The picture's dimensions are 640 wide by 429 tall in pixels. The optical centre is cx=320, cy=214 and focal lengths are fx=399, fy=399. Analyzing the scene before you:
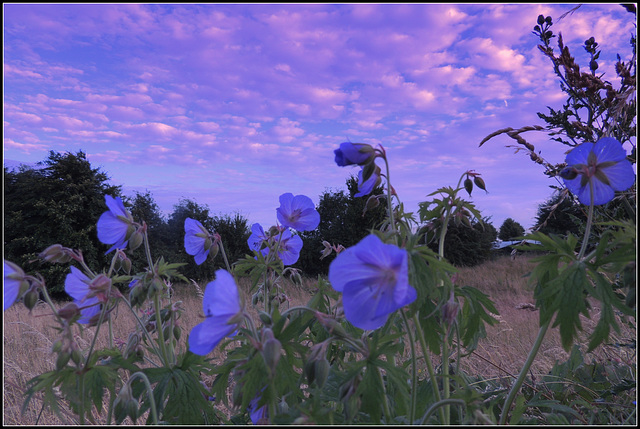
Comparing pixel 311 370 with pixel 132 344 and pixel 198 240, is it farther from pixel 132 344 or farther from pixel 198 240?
pixel 198 240

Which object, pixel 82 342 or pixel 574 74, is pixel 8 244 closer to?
pixel 82 342

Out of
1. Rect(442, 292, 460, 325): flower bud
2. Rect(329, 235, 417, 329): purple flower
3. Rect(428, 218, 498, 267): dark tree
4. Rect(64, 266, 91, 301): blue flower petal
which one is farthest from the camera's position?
Rect(428, 218, 498, 267): dark tree

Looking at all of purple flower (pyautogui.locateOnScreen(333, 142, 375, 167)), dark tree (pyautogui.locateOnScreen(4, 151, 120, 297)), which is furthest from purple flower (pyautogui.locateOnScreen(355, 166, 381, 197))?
dark tree (pyautogui.locateOnScreen(4, 151, 120, 297))

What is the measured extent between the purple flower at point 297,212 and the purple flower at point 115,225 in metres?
0.74

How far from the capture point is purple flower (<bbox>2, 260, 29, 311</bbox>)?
1.32 metres

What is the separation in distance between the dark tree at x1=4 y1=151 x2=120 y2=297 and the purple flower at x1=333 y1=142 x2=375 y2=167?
15.4 m

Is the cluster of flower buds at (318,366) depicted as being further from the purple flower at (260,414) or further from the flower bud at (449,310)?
the flower bud at (449,310)

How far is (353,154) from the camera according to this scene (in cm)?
124

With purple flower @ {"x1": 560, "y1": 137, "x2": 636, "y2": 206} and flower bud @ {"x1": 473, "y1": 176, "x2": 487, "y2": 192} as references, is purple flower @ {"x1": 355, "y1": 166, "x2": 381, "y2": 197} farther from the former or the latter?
purple flower @ {"x1": 560, "y1": 137, "x2": 636, "y2": 206}

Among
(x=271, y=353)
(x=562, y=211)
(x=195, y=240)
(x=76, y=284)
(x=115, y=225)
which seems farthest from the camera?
(x=562, y=211)

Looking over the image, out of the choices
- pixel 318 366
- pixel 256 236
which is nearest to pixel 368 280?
pixel 318 366

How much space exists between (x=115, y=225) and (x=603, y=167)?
1819 mm

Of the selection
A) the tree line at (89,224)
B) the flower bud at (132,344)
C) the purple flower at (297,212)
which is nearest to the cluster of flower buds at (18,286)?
the flower bud at (132,344)

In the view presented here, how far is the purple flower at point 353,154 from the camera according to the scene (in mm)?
1230
